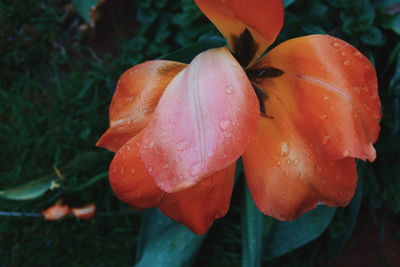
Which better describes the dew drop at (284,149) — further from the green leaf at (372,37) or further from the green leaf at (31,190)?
the green leaf at (31,190)

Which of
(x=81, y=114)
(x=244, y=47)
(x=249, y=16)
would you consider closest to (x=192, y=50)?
(x=244, y=47)

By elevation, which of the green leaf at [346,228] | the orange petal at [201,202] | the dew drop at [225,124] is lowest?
the green leaf at [346,228]

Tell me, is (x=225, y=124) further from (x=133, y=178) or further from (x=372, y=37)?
(x=372, y=37)

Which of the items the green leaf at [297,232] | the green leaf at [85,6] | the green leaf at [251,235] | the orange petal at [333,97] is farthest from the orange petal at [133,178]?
the green leaf at [85,6]

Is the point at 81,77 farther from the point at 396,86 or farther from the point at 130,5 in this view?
the point at 396,86

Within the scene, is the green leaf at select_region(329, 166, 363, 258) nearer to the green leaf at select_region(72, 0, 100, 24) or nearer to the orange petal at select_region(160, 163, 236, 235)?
the orange petal at select_region(160, 163, 236, 235)
